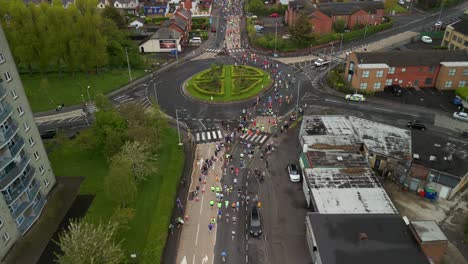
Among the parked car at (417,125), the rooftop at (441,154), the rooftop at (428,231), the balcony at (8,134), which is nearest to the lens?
the rooftop at (428,231)

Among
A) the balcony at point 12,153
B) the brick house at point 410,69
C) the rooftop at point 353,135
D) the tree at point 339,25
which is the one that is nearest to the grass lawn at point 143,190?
the balcony at point 12,153

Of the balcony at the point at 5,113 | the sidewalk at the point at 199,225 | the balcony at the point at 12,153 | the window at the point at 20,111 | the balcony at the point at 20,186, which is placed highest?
the balcony at the point at 5,113

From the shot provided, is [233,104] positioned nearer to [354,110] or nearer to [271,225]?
[354,110]

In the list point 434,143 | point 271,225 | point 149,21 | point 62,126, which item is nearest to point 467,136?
point 434,143

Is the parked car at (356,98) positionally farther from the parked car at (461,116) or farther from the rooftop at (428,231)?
the rooftop at (428,231)

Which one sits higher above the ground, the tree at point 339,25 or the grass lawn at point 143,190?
→ the tree at point 339,25

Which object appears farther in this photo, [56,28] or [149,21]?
[149,21]

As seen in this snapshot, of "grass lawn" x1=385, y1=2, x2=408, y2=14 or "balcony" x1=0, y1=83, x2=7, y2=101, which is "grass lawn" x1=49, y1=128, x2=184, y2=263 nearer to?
"balcony" x1=0, y1=83, x2=7, y2=101
